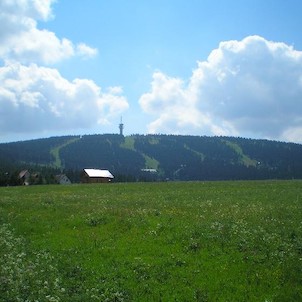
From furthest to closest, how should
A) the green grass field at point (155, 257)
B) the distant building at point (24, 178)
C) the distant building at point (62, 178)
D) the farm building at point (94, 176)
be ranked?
the distant building at point (62, 178) < the farm building at point (94, 176) < the distant building at point (24, 178) < the green grass field at point (155, 257)

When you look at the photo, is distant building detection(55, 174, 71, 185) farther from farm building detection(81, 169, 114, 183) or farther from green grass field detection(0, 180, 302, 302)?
green grass field detection(0, 180, 302, 302)

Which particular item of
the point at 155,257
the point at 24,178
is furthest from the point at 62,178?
the point at 155,257

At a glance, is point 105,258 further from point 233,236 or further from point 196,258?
point 233,236

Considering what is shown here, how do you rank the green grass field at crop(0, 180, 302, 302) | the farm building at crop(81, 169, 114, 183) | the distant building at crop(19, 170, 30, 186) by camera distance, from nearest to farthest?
the green grass field at crop(0, 180, 302, 302) < the distant building at crop(19, 170, 30, 186) < the farm building at crop(81, 169, 114, 183)

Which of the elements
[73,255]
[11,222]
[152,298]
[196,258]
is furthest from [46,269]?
[11,222]

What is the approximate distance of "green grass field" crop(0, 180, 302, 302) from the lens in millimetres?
14500

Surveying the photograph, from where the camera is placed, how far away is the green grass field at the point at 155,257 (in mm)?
14500

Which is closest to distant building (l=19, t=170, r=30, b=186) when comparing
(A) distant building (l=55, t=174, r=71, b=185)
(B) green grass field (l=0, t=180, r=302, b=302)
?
(A) distant building (l=55, t=174, r=71, b=185)

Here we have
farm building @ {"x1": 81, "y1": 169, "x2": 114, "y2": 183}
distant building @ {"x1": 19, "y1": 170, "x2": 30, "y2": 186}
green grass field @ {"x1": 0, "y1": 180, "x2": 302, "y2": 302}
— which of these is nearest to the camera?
green grass field @ {"x1": 0, "y1": 180, "x2": 302, "y2": 302}

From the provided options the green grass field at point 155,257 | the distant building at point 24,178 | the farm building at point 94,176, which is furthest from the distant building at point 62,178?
the green grass field at point 155,257

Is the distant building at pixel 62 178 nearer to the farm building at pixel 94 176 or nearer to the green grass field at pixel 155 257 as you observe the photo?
the farm building at pixel 94 176

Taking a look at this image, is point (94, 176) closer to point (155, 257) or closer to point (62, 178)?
point (62, 178)

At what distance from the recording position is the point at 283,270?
15.9 meters

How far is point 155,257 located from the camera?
1853cm
